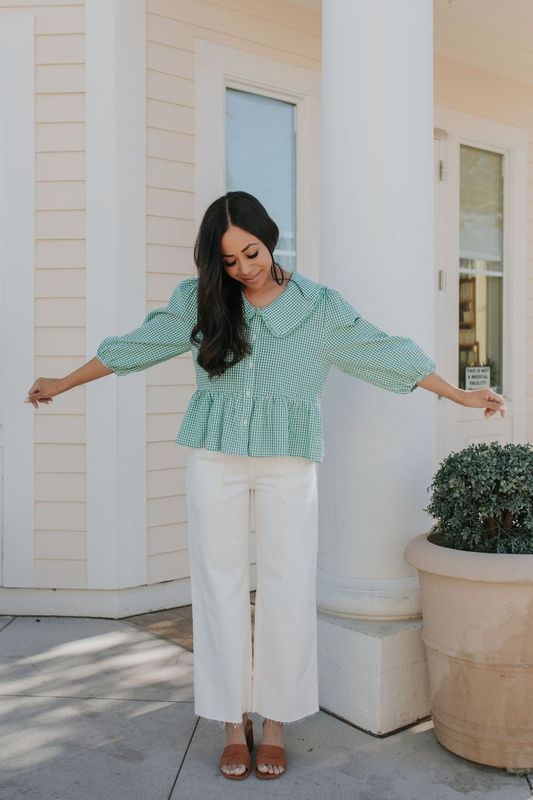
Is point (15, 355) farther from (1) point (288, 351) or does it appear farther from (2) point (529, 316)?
(2) point (529, 316)

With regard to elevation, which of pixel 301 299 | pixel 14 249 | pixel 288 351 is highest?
pixel 14 249

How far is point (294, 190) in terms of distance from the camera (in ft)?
14.7

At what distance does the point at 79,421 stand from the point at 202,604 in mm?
1625

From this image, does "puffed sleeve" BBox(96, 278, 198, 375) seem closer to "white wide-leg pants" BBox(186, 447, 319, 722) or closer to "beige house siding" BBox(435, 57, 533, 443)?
"white wide-leg pants" BBox(186, 447, 319, 722)

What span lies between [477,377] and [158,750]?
12.1 ft

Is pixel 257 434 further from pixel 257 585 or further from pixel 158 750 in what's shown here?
pixel 158 750

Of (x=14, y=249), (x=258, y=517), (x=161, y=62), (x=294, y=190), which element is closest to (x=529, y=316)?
(x=294, y=190)

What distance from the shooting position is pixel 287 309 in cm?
234

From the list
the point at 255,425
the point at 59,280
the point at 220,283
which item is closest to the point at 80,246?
the point at 59,280

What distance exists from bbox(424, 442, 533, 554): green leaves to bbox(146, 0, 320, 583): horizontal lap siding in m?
1.74

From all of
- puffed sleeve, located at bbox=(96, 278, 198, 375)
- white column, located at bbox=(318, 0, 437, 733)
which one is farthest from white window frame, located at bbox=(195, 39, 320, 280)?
puffed sleeve, located at bbox=(96, 278, 198, 375)

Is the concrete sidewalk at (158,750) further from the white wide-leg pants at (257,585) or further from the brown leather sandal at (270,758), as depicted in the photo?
the white wide-leg pants at (257,585)

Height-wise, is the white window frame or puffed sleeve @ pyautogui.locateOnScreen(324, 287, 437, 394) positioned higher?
the white window frame

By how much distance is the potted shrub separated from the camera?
7.55 feet
